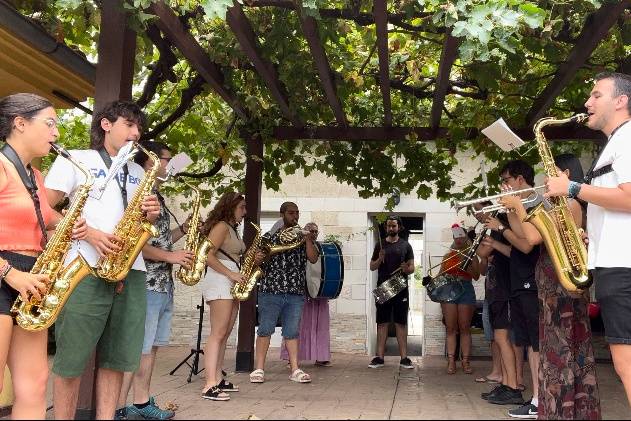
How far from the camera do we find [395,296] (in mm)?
10273

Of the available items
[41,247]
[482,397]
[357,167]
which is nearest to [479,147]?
[357,167]

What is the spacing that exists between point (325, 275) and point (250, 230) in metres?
1.03

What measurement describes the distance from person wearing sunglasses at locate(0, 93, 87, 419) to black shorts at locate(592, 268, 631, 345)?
105 inches

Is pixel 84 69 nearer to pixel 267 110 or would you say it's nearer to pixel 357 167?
pixel 267 110

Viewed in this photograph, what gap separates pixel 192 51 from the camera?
664 centimetres

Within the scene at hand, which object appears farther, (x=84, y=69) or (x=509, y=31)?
(x=84, y=69)

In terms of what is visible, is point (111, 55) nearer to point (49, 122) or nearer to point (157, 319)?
point (49, 122)

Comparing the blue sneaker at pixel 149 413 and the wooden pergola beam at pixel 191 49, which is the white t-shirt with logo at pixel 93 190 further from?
the blue sneaker at pixel 149 413

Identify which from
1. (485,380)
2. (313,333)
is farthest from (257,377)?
(485,380)

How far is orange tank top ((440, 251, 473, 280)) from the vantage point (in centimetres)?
923

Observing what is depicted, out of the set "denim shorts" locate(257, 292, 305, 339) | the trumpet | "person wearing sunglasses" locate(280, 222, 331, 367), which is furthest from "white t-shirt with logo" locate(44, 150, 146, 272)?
"person wearing sunglasses" locate(280, 222, 331, 367)

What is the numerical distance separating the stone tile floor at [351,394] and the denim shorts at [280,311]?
0.52 metres

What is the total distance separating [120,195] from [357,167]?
687 centimetres

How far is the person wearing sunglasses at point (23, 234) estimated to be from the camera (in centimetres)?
349
